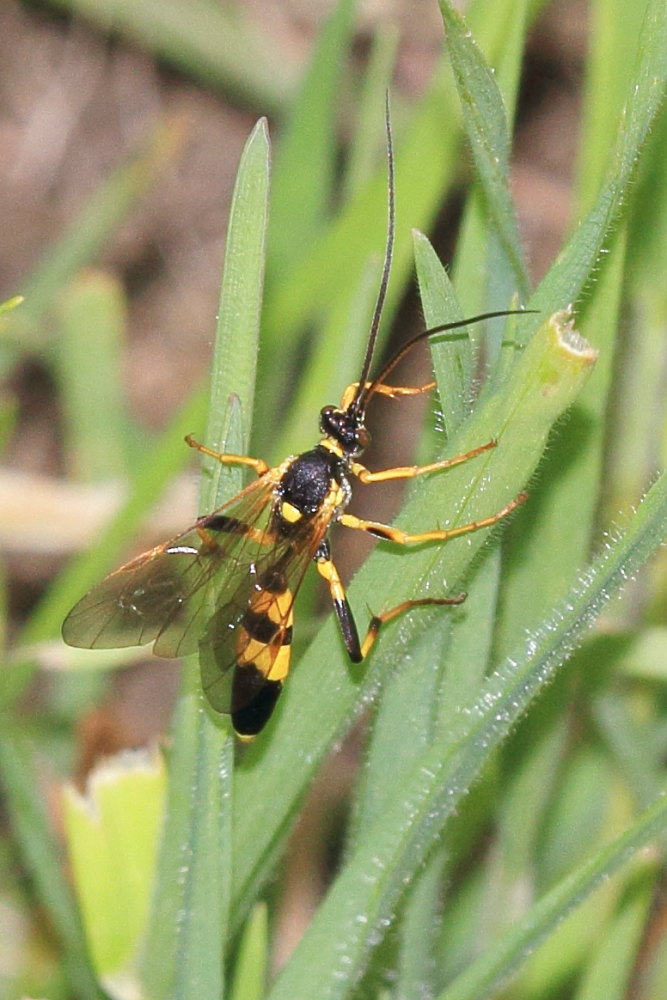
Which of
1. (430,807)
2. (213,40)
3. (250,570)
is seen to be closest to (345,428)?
(250,570)

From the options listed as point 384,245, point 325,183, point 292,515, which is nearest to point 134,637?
point 292,515

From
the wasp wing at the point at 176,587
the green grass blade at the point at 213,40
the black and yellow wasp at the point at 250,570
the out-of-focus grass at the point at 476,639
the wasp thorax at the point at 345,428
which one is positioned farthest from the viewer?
the green grass blade at the point at 213,40

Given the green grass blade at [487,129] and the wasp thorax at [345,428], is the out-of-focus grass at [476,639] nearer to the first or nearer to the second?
the green grass blade at [487,129]

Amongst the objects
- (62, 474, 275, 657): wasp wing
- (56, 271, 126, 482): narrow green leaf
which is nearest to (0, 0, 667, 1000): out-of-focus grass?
(62, 474, 275, 657): wasp wing

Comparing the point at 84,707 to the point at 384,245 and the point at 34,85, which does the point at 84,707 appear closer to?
the point at 384,245

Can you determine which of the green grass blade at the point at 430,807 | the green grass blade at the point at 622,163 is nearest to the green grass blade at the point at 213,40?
the green grass blade at the point at 622,163

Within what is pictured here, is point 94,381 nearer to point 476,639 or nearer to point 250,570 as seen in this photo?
point 250,570
